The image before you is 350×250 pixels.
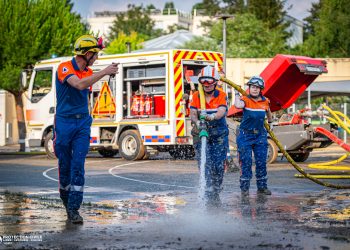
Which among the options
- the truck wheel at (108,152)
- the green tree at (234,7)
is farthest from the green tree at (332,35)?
the truck wheel at (108,152)

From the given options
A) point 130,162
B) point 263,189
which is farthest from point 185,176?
point 130,162

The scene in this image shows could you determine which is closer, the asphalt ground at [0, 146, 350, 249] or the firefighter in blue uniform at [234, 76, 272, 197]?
the asphalt ground at [0, 146, 350, 249]

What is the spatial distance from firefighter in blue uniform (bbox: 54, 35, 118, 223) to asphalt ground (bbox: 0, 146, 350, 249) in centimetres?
52

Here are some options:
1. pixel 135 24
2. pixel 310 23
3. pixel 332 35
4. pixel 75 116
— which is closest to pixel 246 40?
pixel 332 35

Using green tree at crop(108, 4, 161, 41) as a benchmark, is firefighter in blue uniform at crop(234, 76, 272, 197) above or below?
below

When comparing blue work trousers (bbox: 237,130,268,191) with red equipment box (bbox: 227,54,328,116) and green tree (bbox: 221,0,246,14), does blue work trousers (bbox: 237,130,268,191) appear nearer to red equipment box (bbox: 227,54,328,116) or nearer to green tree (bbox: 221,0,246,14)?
red equipment box (bbox: 227,54,328,116)

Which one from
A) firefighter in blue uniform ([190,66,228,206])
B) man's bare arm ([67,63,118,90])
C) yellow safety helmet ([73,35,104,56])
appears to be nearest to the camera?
man's bare arm ([67,63,118,90])

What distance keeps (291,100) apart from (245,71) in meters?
24.9

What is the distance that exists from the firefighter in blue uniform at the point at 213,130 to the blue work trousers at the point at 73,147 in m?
2.37

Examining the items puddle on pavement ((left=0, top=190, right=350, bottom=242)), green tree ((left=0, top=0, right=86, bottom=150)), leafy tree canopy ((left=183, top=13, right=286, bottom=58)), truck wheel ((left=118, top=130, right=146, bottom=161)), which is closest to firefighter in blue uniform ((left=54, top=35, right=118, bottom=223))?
puddle on pavement ((left=0, top=190, right=350, bottom=242))

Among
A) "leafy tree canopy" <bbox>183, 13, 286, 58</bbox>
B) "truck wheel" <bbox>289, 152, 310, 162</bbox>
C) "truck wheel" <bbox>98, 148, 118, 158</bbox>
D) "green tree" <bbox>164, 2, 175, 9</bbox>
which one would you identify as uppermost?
"green tree" <bbox>164, 2, 175, 9</bbox>

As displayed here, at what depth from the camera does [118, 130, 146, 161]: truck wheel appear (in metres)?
22.9

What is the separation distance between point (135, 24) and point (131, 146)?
87412 mm

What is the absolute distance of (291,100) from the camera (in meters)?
20.7
